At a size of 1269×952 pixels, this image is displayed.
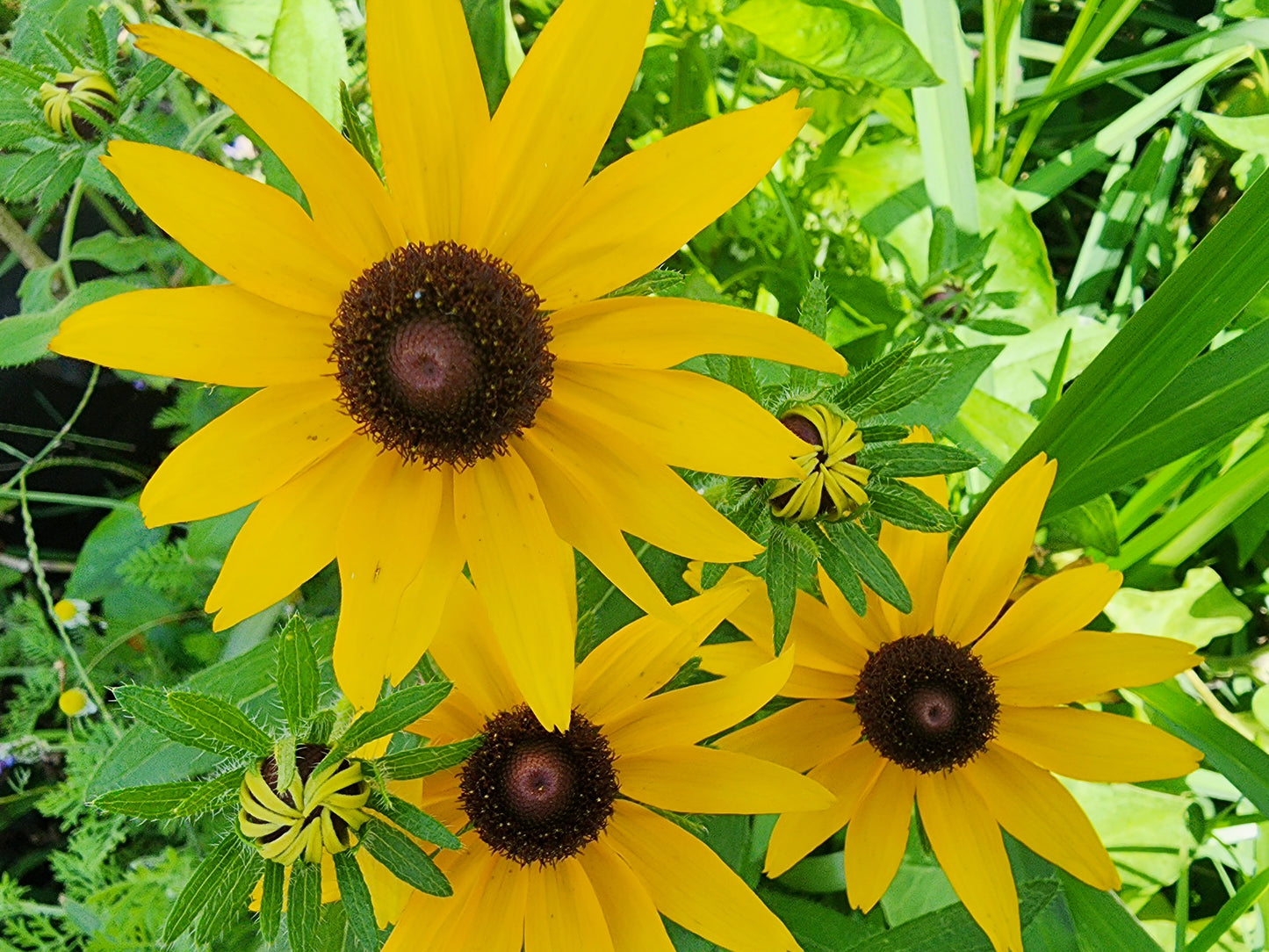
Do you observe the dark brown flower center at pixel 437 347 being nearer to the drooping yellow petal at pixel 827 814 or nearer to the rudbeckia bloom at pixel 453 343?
the rudbeckia bloom at pixel 453 343

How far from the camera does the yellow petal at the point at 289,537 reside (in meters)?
0.70

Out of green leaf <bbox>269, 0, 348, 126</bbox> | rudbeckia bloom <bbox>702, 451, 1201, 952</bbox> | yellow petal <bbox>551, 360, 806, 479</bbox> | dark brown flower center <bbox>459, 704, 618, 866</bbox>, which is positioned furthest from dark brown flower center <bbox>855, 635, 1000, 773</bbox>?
green leaf <bbox>269, 0, 348, 126</bbox>

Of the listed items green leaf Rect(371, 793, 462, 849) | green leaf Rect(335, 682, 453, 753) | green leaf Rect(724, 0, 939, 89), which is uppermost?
green leaf Rect(724, 0, 939, 89)

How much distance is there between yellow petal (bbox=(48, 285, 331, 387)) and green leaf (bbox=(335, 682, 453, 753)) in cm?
25

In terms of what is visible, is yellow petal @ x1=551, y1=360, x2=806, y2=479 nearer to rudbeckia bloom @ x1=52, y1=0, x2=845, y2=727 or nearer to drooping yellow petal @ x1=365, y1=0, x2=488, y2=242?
rudbeckia bloom @ x1=52, y1=0, x2=845, y2=727

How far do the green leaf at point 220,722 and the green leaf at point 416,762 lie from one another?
9cm

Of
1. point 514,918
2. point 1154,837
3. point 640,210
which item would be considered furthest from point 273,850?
point 1154,837

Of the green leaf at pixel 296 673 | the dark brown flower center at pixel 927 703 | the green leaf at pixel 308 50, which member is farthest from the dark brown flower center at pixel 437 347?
the dark brown flower center at pixel 927 703

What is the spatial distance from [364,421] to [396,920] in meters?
0.41

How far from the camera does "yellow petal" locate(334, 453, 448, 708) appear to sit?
2.28 ft

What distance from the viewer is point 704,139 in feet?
2.25

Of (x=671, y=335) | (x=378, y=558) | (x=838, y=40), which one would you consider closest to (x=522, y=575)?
(x=378, y=558)

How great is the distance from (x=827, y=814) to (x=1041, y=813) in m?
0.23

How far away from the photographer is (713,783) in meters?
0.85
